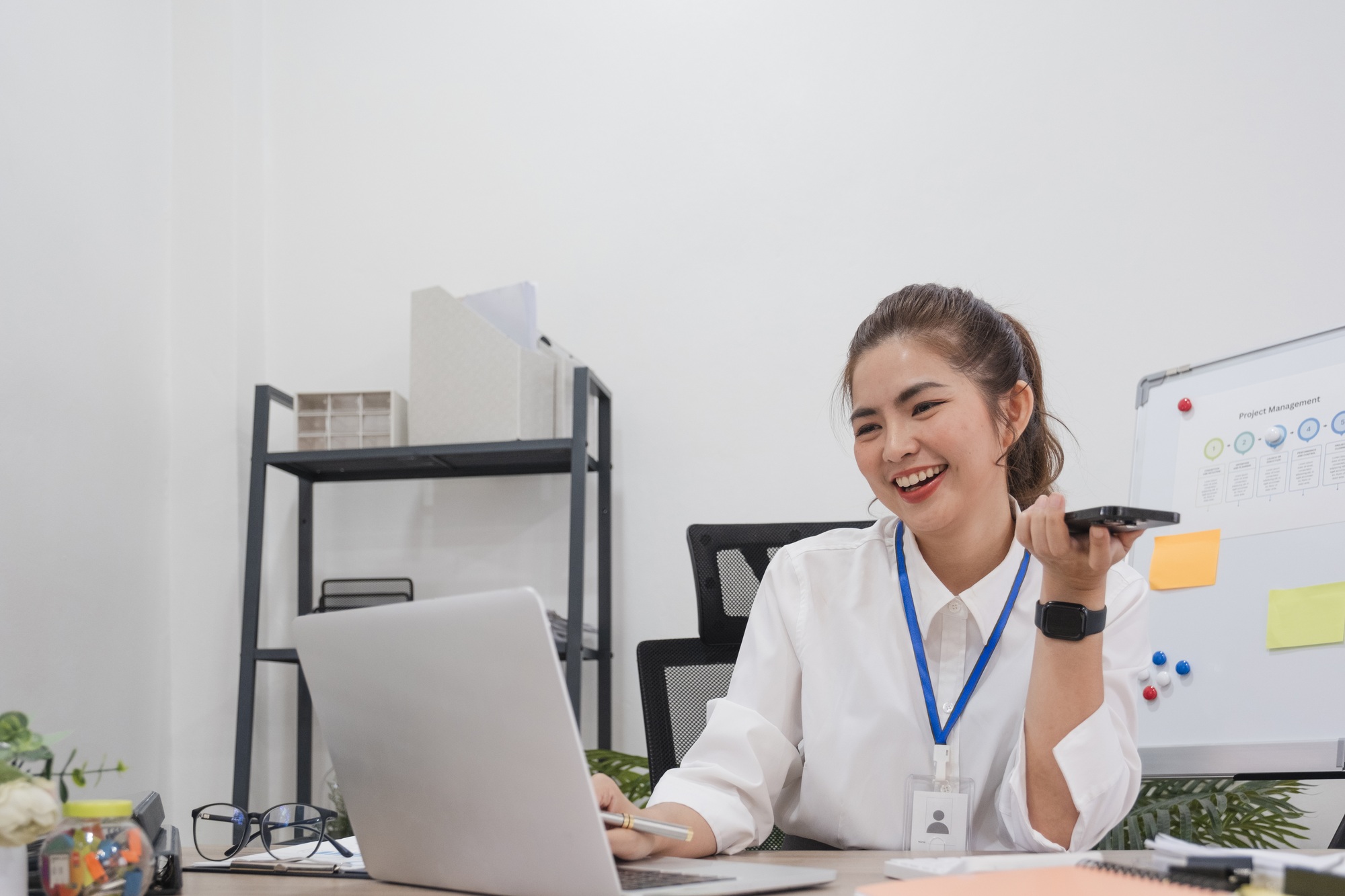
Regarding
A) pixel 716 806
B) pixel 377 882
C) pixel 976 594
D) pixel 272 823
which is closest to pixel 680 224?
pixel 976 594

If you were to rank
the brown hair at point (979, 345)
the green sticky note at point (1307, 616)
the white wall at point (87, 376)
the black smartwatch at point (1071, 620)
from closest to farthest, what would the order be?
the black smartwatch at point (1071, 620) < the brown hair at point (979, 345) < the green sticky note at point (1307, 616) < the white wall at point (87, 376)

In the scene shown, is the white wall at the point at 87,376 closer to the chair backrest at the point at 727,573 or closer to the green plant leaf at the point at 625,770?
the green plant leaf at the point at 625,770

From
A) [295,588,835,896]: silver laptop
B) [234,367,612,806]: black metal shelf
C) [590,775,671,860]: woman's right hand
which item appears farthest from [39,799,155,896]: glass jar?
[234,367,612,806]: black metal shelf

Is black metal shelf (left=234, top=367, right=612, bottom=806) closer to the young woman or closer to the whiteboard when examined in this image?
the young woman

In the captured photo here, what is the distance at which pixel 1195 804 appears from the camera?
1.91 metres

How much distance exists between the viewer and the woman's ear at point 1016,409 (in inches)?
52.6

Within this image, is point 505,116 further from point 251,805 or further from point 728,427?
point 251,805

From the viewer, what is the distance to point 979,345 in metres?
1.31

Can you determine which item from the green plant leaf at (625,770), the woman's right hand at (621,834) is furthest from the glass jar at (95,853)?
the green plant leaf at (625,770)

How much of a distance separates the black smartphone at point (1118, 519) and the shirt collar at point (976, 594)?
288mm

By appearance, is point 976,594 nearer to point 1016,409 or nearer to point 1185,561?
point 1016,409

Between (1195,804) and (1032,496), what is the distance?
87 centimetres

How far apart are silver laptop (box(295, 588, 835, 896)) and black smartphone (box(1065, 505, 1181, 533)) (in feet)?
1.21

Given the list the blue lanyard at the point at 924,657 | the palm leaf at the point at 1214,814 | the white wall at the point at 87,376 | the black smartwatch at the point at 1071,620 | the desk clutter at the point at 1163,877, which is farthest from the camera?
the white wall at the point at 87,376
